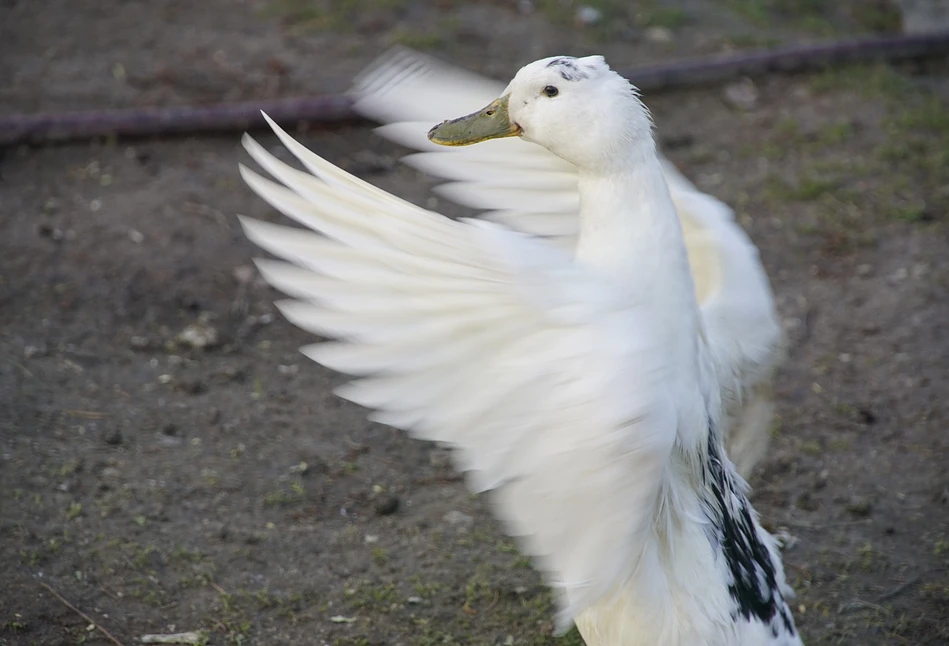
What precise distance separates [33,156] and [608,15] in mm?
3684

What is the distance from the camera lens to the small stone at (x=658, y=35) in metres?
7.17

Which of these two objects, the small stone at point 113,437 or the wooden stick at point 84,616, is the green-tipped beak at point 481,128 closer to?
the wooden stick at point 84,616

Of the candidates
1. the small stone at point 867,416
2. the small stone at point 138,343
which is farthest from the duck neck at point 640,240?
the small stone at point 138,343

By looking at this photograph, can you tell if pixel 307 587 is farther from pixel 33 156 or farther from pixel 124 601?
pixel 33 156

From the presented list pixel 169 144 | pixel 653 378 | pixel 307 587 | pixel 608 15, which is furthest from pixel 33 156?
pixel 653 378

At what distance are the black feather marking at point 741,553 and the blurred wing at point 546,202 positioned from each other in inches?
14.3

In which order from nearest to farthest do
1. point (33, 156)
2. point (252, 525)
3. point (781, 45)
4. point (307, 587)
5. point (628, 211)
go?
1. point (628, 211)
2. point (307, 587)
3. point (252, 525)
4. point (33, 156)
5. point (781, 45)

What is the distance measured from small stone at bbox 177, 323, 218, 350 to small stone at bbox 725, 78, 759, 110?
343cm

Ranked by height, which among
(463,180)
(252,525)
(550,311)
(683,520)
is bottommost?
(252,525)

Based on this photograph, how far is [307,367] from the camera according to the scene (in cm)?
455

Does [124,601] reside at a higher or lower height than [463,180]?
lower

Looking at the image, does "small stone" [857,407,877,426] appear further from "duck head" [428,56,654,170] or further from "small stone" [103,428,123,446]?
"small stone" [103,428,123,446]

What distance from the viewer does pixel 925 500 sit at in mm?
4008

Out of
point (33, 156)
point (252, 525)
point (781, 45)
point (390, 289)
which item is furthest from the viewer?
point (781, 45)
